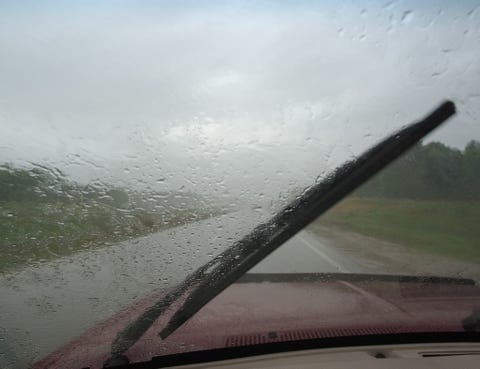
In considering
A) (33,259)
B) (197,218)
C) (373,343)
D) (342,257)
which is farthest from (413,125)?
(342,257)

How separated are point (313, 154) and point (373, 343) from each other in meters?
1.54

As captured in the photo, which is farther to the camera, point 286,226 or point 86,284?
point 86,284

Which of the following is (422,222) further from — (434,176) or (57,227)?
(57,227)

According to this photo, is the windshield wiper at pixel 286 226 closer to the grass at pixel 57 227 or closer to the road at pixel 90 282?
the road at pixel 90 282

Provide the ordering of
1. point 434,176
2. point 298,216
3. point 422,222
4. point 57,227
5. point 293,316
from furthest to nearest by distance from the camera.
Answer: point 422,222 → point 434,176 → point 57,227 → point 293,316 → point 298,216

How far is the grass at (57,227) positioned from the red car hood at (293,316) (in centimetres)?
94

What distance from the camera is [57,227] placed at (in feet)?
13.6

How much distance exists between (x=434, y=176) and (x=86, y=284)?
120 inches

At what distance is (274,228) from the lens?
3293 millimetres

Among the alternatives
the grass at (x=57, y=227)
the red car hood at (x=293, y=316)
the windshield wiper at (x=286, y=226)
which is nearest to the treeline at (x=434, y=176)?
the windshield wiper at (x=286, y=226)

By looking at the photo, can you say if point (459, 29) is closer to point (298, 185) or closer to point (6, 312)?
point (298, 185)

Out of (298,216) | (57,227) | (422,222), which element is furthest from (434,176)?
(57,227)

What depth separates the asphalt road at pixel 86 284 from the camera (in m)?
3.63

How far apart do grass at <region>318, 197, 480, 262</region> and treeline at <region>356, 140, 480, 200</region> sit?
0.15 m
